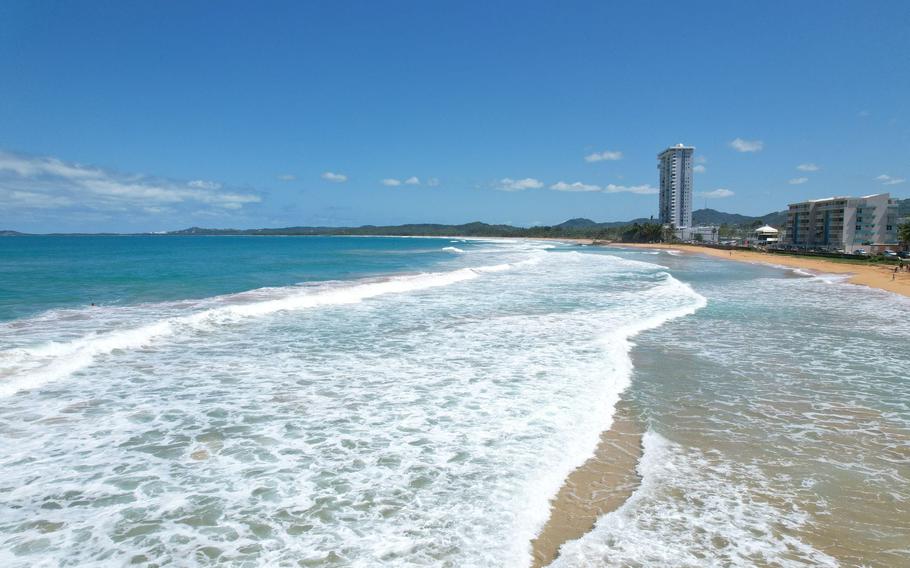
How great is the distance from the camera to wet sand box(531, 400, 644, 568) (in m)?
4.57

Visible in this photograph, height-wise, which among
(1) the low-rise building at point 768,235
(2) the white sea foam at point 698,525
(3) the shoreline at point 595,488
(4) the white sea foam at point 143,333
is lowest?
(3) the shoreline at point 595,488

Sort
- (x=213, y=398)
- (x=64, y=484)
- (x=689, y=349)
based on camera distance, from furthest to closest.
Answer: (x=689, y=349) → (x=213, y=398) → (x=64, y=484)

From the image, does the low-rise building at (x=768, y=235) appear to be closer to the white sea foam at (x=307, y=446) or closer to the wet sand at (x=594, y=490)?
the white sea foam at (x=307, y=446)

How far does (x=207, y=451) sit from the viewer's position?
638cm

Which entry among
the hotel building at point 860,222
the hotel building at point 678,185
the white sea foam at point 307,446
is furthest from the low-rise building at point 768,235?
the white sea foam at point 307,446

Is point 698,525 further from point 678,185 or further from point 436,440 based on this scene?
point 678,185

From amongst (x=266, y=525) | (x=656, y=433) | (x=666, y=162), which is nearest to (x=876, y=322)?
(x=656, y=433)

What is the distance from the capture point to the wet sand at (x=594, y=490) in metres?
4.57

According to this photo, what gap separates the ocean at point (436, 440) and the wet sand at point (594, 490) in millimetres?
117

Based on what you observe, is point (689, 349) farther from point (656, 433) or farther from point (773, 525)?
point (773, 525)

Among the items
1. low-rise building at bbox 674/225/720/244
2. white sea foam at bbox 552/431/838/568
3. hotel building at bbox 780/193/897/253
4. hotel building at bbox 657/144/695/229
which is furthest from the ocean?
hotel building at bbox 657/144/695/229

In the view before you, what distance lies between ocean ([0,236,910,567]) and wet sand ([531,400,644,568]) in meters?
0.12

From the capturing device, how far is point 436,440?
6707 millimetres

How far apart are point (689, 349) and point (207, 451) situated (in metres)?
10.3
